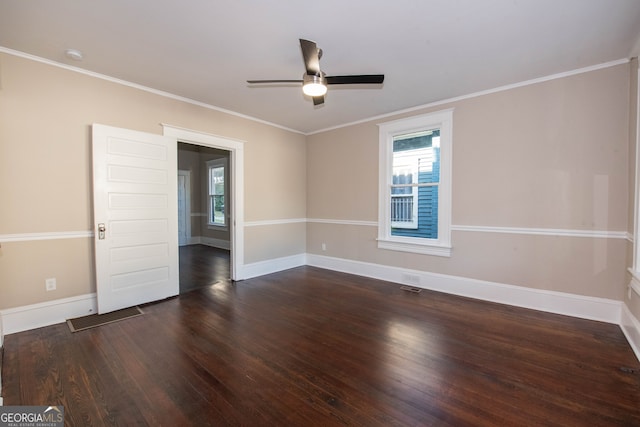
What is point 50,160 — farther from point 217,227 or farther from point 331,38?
point 217,227

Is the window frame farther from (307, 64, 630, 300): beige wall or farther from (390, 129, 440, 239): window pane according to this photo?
(307, 64, 630, 300): beige wall

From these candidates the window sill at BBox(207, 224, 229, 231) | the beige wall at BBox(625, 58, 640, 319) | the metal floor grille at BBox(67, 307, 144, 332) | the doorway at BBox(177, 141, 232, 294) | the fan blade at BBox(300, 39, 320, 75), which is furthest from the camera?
the window sill at BBox(207, 224, 229, 231)

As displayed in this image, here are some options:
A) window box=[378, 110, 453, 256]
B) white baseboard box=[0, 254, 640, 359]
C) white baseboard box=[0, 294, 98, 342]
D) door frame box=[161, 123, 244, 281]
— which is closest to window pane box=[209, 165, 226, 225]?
door frame box=[161, 123, 244, 281]

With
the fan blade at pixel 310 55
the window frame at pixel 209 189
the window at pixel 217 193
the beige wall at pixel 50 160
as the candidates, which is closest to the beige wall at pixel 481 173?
the beige wall at pixel 50 160

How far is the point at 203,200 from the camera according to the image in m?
8.28

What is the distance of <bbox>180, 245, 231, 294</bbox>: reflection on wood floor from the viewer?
14.8 feet

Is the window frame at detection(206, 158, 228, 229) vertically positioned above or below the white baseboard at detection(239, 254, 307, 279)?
above

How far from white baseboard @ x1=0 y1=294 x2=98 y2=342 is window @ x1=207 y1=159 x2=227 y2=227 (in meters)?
4.53

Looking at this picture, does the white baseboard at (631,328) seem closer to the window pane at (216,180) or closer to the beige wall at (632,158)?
the beige wall at (632,158)

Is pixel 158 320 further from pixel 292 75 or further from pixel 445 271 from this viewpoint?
pixel 445 271

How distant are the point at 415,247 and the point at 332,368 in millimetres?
2608

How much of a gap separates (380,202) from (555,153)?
233 cm

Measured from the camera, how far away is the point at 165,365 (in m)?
2.23

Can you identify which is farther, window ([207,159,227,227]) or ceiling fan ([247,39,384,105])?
window ([207,159,227,227])
